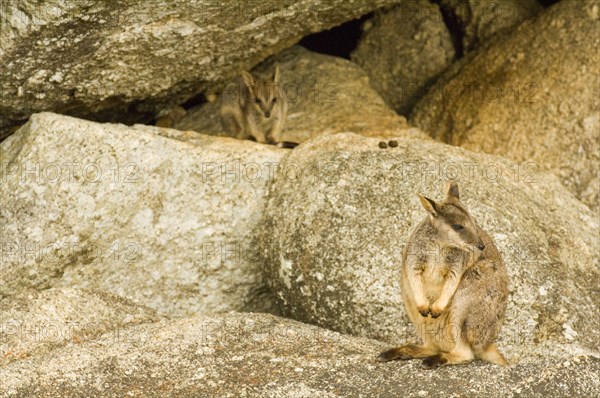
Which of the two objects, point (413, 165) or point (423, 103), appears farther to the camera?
point (423, 103)

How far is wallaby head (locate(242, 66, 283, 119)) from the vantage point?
11.6 metres

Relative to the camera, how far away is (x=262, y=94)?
460 inches

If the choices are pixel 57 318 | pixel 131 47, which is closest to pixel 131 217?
pixel 57 318

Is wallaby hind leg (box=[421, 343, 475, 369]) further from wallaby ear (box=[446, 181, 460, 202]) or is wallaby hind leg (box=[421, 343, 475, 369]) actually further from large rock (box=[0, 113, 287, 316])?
large rock (box=[0, 113, 287, 316])

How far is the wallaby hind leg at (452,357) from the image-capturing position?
25.7 ft

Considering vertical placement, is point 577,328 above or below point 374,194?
below

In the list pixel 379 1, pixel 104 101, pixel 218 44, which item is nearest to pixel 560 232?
pixel 379 1

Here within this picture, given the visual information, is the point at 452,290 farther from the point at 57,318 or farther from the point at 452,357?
the point at 57,318

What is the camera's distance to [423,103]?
13188mm

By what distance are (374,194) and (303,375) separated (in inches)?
91.4

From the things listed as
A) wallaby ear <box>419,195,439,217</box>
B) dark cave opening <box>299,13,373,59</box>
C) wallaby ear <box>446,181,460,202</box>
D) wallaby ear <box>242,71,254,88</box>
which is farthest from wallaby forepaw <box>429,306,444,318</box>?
dark cave opening <box>299,13,373,59</box>

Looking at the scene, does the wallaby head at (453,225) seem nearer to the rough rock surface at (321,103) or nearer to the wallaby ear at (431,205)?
the wallaby ear at (431,205)

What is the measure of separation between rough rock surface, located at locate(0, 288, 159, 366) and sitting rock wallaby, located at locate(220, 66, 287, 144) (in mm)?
2783

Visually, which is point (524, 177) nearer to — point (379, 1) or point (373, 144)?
point (373, 144)
